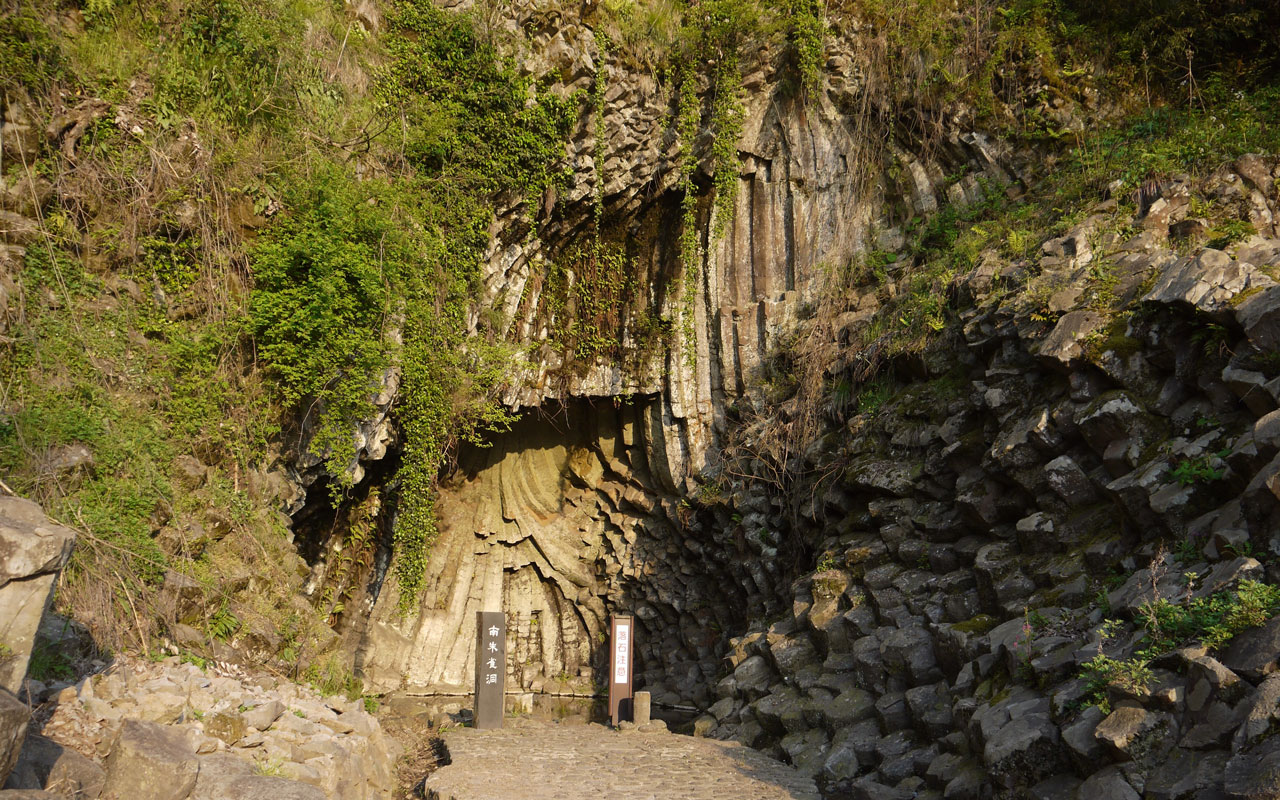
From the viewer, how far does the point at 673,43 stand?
13000 mm

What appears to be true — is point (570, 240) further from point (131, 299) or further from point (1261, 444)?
point (1261, 444)

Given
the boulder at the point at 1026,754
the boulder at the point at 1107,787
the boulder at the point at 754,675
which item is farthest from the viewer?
the boulder at the point at 754,675

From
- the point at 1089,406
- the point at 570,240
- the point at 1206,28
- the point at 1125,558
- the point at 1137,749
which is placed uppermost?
the point at 1206,28

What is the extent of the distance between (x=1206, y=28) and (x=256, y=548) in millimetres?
13583

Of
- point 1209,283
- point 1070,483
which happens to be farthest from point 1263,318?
point 1070,483

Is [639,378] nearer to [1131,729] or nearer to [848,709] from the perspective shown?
[848,709]

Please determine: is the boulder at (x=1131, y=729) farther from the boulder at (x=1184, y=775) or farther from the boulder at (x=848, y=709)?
the boulder at (x=848, y=709)

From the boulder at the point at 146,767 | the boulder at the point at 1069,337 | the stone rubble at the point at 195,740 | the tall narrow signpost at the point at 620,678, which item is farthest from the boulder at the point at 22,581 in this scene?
the boulder at the point at 1069,337

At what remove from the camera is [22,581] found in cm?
320

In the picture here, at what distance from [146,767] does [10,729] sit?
1.11m

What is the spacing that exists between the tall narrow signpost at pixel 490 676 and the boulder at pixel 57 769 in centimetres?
656

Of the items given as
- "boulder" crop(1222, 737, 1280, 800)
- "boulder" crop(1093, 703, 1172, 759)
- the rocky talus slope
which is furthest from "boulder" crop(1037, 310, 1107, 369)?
"boulder" crop(1222, 737, 1280, 800)

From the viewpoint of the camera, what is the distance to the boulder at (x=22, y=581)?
3146 millimetres

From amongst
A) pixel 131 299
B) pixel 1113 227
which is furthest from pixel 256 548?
pixel 1113 227
